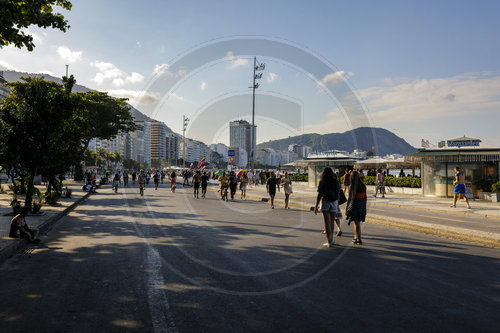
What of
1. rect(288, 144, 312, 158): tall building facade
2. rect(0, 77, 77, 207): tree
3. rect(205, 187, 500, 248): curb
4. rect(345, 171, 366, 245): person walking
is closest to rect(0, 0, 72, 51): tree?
rect(0, 77, 77, 207): tree

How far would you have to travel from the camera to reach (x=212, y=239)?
8.07m

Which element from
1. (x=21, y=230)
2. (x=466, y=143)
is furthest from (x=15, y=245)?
(x=466, y=143)

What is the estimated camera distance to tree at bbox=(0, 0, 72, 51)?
→ 25.5ft

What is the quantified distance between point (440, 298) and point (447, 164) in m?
20.6

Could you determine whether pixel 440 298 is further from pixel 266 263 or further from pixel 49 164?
pixel 49 164

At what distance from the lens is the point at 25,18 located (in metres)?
8.57

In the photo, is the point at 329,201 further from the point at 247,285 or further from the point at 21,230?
the point at 21,230

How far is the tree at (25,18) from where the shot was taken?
777cm

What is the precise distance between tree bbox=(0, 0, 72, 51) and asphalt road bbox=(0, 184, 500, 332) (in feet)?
17.9

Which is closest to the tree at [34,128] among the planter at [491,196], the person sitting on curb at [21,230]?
the person sitting on curb at [21,230]

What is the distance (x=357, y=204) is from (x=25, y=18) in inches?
383

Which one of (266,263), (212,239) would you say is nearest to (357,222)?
(266,263)

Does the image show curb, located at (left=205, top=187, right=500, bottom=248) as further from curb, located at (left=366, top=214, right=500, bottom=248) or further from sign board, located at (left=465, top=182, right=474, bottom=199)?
sign board, located at (left=465, top=182, right=474, bottom=199)

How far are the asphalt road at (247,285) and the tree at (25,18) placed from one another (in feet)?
17.9
